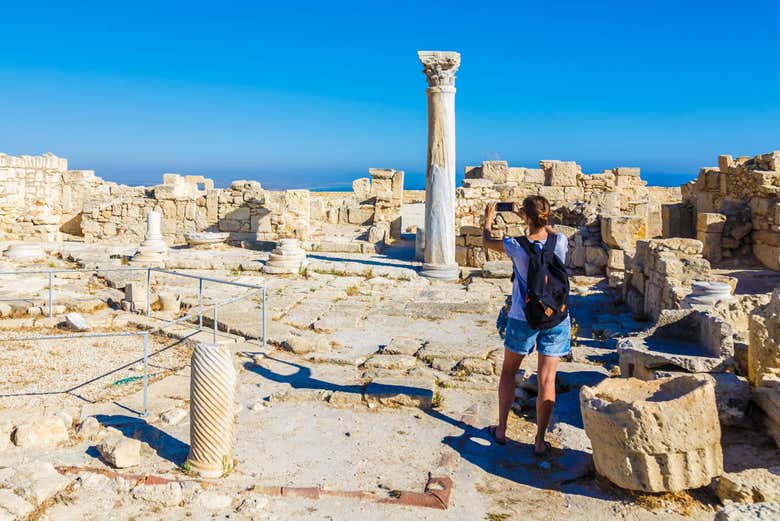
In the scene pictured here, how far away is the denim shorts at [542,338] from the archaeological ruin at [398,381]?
1.37ft

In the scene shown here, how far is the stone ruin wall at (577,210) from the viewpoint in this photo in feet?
41.8

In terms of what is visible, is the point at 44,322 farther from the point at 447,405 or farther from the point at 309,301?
the point at 447,405

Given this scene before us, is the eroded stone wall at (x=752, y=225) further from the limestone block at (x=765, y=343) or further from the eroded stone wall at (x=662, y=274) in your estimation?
the limestone block at (x=765, y=343)

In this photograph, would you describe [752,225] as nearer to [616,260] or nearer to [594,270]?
[616,260]

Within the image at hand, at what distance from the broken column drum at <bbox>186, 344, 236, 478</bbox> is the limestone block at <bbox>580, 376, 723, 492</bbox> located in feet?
8.42

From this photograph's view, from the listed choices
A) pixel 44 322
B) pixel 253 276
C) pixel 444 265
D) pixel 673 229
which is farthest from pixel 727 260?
pixel 44 322

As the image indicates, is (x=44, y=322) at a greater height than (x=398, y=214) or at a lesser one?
lesser

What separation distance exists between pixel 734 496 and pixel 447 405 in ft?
9.01

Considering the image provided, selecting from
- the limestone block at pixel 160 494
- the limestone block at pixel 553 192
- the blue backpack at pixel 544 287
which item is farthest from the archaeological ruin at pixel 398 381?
the limestone block at pixel 553 192

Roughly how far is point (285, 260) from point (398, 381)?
7658 mm

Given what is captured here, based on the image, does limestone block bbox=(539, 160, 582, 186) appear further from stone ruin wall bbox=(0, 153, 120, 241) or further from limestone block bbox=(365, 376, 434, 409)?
limestone block bbox=(365, 376, 434, 409)

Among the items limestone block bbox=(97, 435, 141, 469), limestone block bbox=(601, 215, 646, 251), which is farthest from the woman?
limestone block bbox=(601, 215, 646, 251)

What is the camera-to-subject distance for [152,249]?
1458cm

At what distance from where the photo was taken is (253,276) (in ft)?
44.2
